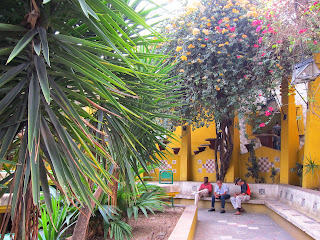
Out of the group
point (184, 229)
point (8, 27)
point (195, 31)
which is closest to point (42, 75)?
point (8, 27)

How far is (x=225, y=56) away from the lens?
261 inches

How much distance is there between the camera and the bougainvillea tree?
639 cm

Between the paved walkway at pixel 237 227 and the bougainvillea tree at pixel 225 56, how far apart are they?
7.61 feet

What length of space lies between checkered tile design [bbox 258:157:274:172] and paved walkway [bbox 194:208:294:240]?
5.26 feet

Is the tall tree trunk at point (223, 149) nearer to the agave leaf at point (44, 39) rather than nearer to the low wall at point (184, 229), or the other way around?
the low wall at point (184, 229)

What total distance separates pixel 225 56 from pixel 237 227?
3543mm

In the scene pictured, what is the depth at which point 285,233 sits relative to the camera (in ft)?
17.6

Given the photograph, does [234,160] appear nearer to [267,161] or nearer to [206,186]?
[267,161]

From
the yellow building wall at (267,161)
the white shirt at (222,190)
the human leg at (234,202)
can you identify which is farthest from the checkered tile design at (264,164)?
the human leg at (234,202)

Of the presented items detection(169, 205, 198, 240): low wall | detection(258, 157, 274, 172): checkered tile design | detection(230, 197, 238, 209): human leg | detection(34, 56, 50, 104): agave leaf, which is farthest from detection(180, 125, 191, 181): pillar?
detection(34, 56, 50, 104): agave leaf

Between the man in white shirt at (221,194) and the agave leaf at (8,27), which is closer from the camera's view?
the agave leaf at (8,27)

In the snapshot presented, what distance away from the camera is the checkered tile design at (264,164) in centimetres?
846

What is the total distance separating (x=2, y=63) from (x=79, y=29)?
20.3 inches

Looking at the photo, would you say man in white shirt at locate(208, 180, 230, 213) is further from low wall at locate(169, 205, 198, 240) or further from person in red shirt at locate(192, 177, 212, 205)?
low wall at locate(169, 205, 198, 240)
